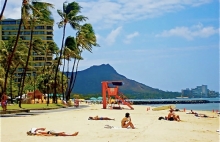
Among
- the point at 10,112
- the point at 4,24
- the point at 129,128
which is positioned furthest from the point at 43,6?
the point at 4,24

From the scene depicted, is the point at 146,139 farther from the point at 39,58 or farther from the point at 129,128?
the point at 39,58

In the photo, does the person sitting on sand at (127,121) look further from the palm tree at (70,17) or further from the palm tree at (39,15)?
the palm tree at (70,17)

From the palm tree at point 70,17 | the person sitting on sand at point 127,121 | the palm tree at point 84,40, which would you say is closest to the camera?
the person sitting on sand at point 127,121

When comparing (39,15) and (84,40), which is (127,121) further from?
(84,40)

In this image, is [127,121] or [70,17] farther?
[70,17]

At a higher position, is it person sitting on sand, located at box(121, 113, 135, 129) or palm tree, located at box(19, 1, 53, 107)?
palm tree, located at box(19, 1, 53, 107)

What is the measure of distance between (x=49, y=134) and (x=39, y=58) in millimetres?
110459

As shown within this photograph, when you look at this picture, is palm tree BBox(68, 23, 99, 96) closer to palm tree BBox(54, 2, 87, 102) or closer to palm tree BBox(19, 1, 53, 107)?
palm tree BBox(54, 2, 87, 102)

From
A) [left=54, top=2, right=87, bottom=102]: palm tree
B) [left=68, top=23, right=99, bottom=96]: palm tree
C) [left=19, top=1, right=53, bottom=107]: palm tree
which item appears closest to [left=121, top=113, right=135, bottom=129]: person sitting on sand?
[left=19, top=1, right=53, bottom=107]: palm tree

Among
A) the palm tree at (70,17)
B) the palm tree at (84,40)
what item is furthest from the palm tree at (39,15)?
the palm tree at (84,40)

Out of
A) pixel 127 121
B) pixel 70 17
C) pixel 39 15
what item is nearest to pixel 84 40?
pixel 70 17

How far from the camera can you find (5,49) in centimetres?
5334

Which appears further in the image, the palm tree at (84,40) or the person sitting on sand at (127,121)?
the palm tree at (84,40)

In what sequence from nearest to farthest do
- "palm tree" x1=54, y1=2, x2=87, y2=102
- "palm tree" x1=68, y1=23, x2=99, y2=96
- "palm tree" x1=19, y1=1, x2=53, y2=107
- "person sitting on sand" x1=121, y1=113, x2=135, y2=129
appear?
"person sitting on sand" x1=121, y1=113, x2=135, y2=129
"palm tree" x1=19, y1=1, x2=53, y2=107
"palm tree" x1=54, y1=2, x2=87, y2=102
"palm tree" x1=68, y1=23, x2=99, y2=96
